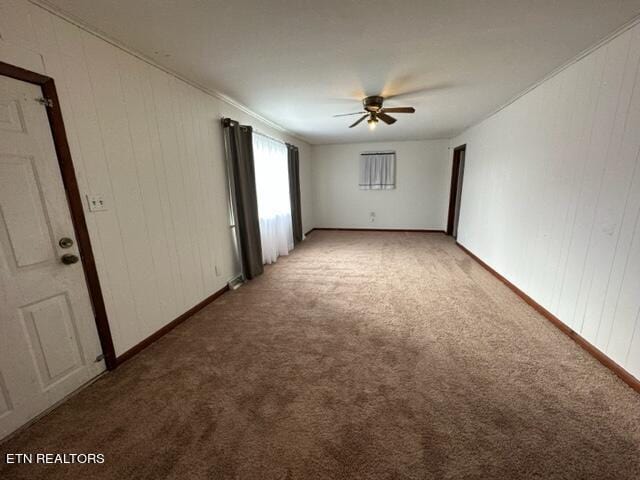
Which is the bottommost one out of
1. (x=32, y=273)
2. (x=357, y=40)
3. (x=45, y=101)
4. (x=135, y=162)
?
(x=32, y=273)

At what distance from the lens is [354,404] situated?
1528 millimetres

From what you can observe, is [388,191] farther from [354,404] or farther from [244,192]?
[354,404]

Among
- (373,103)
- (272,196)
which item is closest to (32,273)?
(272,196)

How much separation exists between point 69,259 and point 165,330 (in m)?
1.00

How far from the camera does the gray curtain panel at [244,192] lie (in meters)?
3.08

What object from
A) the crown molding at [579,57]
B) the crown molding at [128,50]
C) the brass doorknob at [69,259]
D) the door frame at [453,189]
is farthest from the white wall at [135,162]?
the door frame at [453,189]

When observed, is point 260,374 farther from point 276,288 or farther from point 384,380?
point 276,288

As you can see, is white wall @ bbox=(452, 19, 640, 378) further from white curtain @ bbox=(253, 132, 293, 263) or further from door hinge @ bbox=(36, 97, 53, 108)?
door hinge @ bbox=(36, 97, 53, 108)

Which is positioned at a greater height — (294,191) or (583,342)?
(294,191)

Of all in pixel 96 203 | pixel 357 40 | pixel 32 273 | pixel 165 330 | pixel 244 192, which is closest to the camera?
pixel 32 273

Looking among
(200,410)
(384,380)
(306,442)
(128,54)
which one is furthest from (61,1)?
(384,380)

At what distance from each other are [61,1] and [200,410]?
2.40 meters

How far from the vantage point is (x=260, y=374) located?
1.79m

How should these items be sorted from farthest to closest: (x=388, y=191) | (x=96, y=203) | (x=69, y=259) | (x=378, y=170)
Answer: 1. (x=388, y=191)
2. (x=378, y=170)
3. (x=96, y=203)
4. (x=69, y=259)
